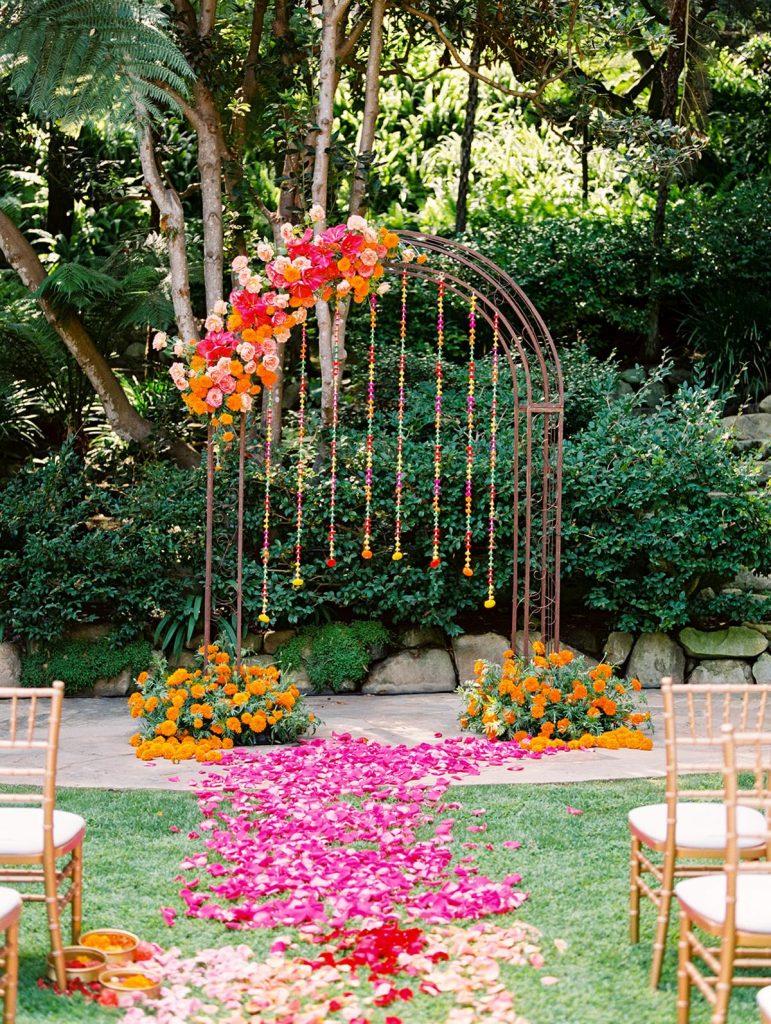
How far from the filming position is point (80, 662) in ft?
23.8

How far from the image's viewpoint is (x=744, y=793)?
298 centimetres

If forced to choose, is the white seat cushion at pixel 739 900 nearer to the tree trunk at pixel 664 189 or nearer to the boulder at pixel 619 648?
the boulder at pixel 619 648

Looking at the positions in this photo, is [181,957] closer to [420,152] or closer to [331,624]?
[331,624]

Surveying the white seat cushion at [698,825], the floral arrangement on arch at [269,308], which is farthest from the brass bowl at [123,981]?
the floral arrangement on arch at [269,308]

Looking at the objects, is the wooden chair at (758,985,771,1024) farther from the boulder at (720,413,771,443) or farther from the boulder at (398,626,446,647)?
the boulder at (720,413,771,443)

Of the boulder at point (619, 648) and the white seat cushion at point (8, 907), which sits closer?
the white seat cushion at point (8, 907)

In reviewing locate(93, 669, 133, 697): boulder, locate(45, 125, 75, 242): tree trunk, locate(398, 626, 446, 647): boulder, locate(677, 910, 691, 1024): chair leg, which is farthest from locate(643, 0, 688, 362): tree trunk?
locate(677, 910, 691, 1024): chair leg

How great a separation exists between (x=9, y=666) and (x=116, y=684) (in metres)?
0.68

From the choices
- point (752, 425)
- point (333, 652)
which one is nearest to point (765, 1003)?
point (333, 652)

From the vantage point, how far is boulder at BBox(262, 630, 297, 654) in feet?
24.8

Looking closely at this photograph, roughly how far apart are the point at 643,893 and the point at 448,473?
4312 millimetres

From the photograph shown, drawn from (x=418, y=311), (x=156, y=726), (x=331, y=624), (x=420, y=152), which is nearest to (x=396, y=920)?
(x=156, y=726)

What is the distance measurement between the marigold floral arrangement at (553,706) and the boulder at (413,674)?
108 centimetres

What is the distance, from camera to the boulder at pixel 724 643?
7.55 m
